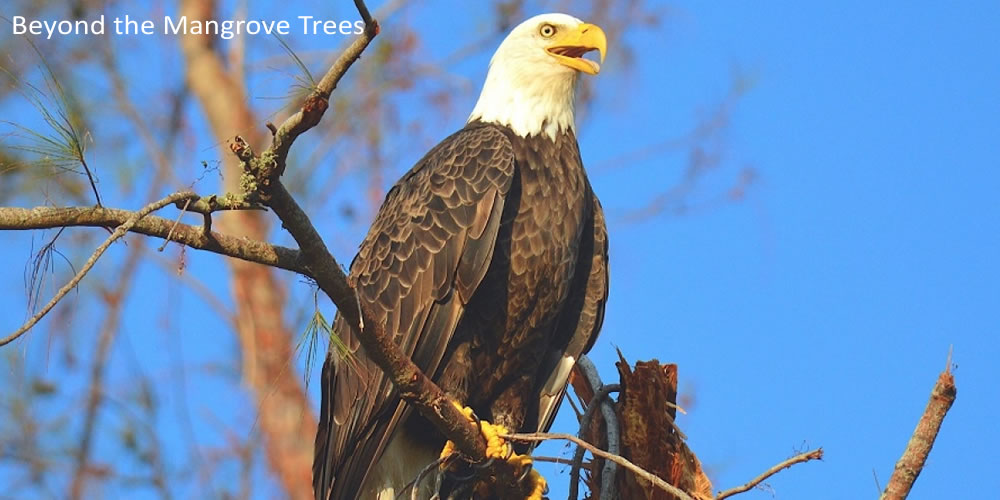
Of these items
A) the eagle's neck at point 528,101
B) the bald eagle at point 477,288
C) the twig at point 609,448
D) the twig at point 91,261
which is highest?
the eagle's neck at point 528,101

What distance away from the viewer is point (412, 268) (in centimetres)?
473

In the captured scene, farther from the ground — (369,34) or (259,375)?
(259,375)

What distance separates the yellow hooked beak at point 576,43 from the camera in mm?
5512

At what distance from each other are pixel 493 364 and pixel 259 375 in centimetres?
443

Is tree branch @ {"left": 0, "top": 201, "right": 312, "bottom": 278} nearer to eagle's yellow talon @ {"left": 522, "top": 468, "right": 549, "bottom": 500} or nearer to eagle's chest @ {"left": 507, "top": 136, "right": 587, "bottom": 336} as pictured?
eagle's chest @ {"left": 507, "top": 136, "right": 587, "bottom": 336}

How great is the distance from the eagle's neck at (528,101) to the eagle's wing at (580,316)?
473 mm

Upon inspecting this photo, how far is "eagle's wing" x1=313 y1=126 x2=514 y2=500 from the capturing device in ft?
15.2

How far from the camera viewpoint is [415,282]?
15.4ft

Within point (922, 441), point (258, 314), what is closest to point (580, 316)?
point (922, 441)

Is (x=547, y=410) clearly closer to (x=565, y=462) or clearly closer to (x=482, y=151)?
(x=565, y=462)

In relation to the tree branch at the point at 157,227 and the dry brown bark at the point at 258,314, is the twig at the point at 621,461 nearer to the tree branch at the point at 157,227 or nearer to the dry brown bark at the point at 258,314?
the tree branch at the point at 157,227

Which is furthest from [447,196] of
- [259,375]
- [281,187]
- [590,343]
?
[259,375]

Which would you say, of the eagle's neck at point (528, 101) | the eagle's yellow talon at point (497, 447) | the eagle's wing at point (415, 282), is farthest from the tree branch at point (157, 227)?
the eagle's neck at point (528, 101)

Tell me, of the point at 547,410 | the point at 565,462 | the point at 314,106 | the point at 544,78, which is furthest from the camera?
the point at 544,78
